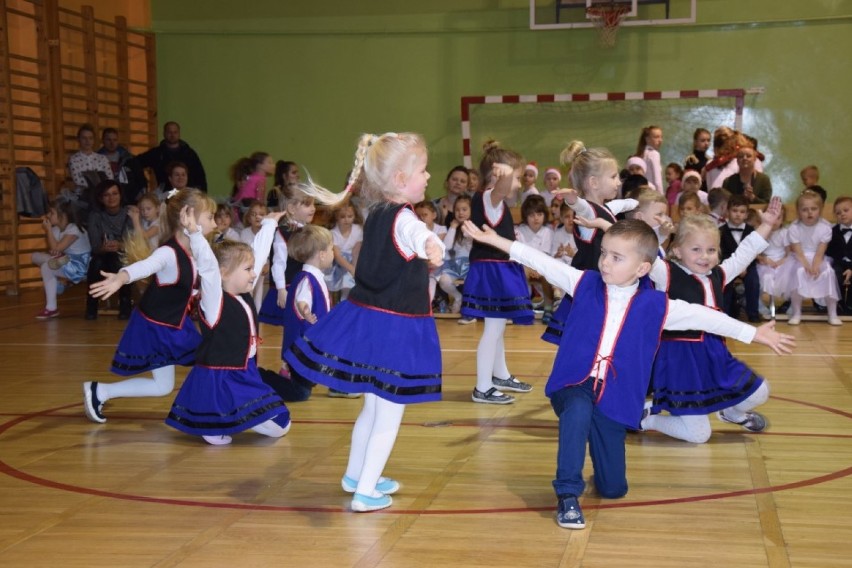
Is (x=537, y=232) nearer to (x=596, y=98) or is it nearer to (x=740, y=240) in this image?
(x=740, y=240)

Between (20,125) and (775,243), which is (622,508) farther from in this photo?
(20,125)

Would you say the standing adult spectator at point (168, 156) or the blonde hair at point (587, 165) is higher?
the standing adult spectator at point (168, 156)

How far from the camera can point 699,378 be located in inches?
185

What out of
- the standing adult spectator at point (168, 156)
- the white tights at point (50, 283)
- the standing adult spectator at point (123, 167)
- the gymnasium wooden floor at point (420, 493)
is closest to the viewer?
the gymnasium wooden floor at point (420, 493)

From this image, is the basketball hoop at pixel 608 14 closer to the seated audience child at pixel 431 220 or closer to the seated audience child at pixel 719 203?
the seated audience child at pixel 719 203

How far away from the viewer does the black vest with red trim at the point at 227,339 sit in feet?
15.8

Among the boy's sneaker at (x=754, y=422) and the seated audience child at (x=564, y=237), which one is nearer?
the boy's sneaker at (x=754, y=422)

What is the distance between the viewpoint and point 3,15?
37.8 feet

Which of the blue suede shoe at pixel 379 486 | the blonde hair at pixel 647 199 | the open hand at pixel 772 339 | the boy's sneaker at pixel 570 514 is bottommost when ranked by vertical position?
the blue suede shoe at pixel 379 486

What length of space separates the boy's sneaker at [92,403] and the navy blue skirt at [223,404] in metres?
0.64

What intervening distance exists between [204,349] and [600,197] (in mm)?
2126

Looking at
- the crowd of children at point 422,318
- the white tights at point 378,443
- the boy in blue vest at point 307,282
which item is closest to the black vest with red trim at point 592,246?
the crowd of children at point 422,318

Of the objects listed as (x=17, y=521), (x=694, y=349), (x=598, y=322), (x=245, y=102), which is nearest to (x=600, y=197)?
(x=694, y=349)

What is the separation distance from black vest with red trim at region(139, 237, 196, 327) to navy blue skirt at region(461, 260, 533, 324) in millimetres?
1487
